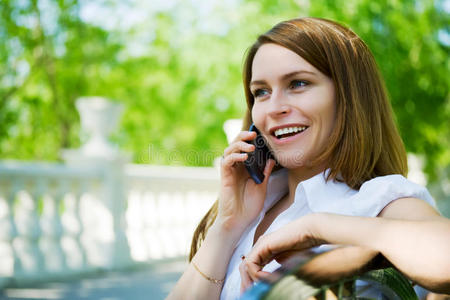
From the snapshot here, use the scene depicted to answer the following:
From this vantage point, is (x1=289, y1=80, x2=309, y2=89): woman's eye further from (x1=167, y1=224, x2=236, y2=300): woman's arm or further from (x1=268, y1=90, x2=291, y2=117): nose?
(x1=167, y1=224, x2=236, y2=300): woman's arm

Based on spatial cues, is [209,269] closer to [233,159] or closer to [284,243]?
[233,159]

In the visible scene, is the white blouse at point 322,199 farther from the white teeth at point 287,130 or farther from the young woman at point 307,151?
the white teeth at point 287,130

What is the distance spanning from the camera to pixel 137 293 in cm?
506

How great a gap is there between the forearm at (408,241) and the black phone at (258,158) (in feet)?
2.25

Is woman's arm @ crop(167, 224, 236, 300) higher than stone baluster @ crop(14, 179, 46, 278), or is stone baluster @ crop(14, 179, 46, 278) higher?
woman's arm @ crop(167, 224, 236, 300)

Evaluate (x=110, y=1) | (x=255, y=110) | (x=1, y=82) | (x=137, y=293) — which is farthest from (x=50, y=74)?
(x=255, y=110)

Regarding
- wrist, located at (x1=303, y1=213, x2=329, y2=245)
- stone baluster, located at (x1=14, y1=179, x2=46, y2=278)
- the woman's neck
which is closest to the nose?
the woman's neck

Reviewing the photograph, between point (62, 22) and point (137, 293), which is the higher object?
point (62, 22)

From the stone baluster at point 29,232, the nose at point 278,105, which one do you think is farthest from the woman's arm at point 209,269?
the stone baluster at point 29,232

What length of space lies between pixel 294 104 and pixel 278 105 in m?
0.06

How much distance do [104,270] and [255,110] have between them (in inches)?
196

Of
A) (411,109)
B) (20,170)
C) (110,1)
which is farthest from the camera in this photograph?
(110,1)

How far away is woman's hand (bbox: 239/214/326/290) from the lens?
1250 millimetres

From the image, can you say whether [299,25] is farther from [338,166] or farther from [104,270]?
[104,270]
